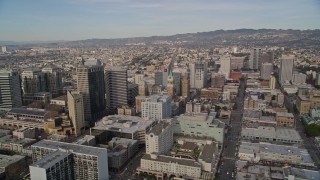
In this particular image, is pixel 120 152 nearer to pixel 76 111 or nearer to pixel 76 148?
pixel 76 148

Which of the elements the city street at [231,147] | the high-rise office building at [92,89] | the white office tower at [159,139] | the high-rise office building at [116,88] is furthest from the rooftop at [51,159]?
the high-rise office building at [116,88]

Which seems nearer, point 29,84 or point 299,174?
point 299,174

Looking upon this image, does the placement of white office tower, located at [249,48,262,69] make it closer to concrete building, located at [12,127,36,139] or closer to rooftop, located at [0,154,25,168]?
concrete building, located at [12,127,36,139]

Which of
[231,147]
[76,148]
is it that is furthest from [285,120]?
[76,148]

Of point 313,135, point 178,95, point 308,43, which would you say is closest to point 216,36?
point 308,43

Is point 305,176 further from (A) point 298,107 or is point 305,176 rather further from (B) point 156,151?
(A) point 298,107

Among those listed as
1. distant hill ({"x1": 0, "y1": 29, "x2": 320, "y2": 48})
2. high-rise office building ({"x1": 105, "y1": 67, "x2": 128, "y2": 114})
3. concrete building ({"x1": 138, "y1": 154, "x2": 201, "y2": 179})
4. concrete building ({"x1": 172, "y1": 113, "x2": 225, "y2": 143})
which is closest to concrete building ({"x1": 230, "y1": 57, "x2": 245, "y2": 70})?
distant hill ({"x1": 0, "y1": 29, "x2": 320, "y2": 48})

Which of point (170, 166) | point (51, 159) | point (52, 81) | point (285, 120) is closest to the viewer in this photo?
point (51, 159)
